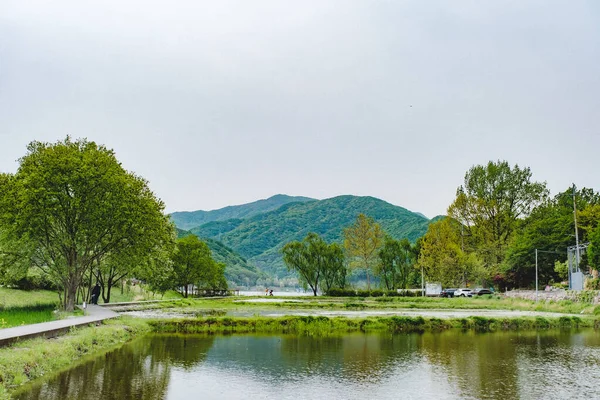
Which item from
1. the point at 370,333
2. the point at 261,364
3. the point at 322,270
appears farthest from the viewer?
the point at 322,270

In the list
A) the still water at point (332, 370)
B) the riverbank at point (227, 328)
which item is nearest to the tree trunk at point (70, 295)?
the riverbank at point (227, 328)

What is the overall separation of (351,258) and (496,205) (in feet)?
81.3

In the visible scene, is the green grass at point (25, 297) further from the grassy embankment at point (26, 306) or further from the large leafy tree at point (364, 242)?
the large leafy tree at point (364, 242)

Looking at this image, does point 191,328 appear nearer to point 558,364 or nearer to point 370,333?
point 370,333

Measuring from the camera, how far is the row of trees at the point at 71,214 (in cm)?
3372

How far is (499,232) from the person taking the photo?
78250mm

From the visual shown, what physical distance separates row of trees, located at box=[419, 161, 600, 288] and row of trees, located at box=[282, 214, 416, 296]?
923 cm

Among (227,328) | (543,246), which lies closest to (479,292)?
(543,246)

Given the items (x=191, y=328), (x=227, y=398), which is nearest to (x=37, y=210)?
(x=191, y=328)

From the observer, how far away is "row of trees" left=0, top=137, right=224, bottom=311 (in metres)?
33.7

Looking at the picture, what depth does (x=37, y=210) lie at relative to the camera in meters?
33.5

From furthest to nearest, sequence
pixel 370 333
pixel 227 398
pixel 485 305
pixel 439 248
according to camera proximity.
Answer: pixel 439 248 < pixel 485 305 < pixel 370 333 < pixel 227 398

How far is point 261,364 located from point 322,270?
6921cm

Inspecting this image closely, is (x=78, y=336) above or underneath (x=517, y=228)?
underneath
